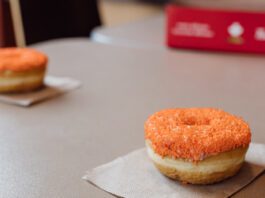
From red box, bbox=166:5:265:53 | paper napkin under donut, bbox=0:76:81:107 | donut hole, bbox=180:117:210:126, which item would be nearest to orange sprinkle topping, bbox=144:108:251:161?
donut hole, bbox=180:117:210:126

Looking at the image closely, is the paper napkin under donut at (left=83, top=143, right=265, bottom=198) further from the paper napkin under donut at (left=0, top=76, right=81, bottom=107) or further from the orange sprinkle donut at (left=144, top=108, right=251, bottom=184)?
the paper napkin under donut at (left=0, top=76, right=81, bottom=107)

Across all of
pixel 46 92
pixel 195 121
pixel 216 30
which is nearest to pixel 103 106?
pixel 46 92

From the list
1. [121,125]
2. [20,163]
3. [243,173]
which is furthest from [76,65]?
[243,173]

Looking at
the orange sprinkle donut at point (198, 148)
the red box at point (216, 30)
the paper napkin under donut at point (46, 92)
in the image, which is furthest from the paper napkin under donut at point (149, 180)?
the red box at point (216, 30)

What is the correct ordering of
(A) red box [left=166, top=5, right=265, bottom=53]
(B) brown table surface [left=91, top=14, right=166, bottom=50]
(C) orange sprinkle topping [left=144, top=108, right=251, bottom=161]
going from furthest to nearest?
(B) brown table surface [left=91, top=14, right=166, bottom=50] < (A) red box [left=166, top=5, right=265, bottom=53] < (C) orange sprinkle topping [left=144, top=108, right=251, bottom=161]

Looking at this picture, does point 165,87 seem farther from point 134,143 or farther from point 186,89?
point 134,143

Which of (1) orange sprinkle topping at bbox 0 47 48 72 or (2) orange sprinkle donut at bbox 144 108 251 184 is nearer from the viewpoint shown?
(2) orange sprinkle donut at bbox 144 108 251 184
